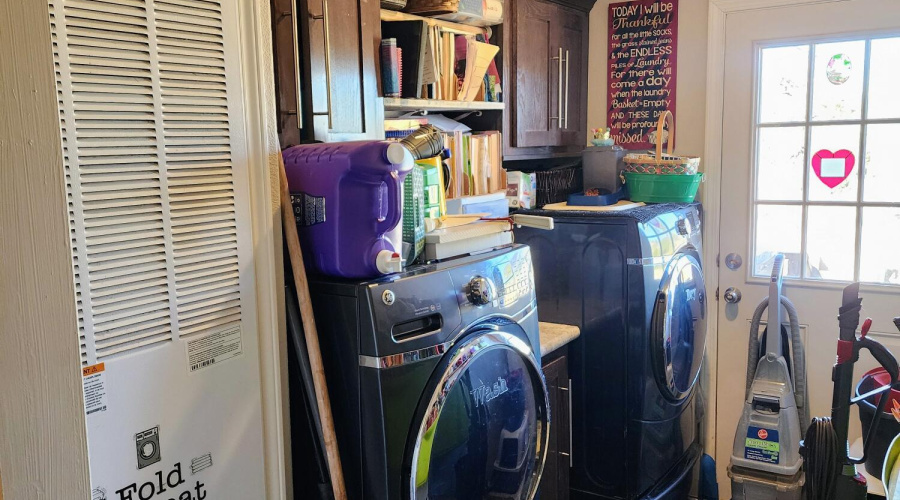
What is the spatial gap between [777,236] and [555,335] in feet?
4.16

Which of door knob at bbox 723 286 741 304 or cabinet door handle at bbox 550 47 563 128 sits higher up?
cabinet door handle at bbox 550 47 563 128

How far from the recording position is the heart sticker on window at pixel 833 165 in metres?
2.85

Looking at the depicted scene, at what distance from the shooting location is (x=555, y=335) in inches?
92.5

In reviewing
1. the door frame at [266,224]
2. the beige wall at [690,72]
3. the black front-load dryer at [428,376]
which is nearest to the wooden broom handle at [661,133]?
the beige wall at [690,72]

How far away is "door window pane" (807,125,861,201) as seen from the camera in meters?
2.84

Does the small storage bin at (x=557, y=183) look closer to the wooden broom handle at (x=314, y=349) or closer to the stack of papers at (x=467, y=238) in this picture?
the stack of papers at (x=467, y=238)

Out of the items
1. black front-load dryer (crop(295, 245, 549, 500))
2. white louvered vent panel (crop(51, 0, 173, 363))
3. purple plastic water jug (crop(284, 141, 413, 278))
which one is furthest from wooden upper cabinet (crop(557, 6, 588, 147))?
white louvered vent panel (crop(51, 0, 173, 363))

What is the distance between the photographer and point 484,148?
97.7 inches

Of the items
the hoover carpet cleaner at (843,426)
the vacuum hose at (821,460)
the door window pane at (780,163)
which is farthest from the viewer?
the door window pane at (780,163)

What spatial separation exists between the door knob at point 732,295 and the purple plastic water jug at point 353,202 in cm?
212

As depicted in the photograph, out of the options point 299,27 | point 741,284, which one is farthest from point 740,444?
point 299,27

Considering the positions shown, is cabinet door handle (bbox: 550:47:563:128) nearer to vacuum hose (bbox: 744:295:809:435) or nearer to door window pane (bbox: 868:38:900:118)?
vacuum hose (bbox: 744:295:809:435)

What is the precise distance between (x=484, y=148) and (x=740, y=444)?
54.7 inches

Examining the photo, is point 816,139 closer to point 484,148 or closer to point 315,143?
point 484,148
